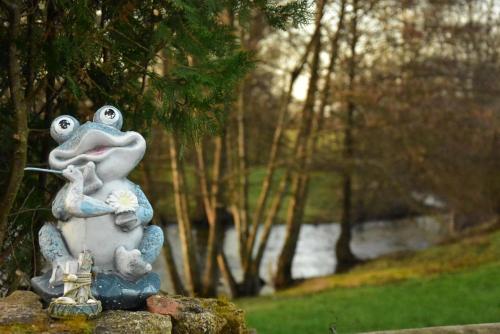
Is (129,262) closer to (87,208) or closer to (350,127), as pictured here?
(87,208)

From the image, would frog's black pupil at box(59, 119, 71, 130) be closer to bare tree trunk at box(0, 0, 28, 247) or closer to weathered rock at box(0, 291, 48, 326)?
bare tree trunk at box(0, 0, 28, 247)

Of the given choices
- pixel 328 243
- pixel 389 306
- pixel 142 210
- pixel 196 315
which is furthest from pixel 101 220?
pixel 328 243

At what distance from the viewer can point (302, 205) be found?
15562mm

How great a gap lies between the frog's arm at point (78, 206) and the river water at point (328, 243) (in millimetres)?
11405

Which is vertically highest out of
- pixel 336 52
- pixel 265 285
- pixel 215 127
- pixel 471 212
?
pixel 336 52

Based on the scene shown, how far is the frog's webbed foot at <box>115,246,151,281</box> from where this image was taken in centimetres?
379

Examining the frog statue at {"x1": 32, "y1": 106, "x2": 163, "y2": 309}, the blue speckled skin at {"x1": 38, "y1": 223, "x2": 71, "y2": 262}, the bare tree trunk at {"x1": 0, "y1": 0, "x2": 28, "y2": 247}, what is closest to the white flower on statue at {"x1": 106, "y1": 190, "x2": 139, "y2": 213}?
the frog statue at {"x1": 32, "y1": 106, "x2": 163, "y2": 309}

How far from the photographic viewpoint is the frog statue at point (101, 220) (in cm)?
377

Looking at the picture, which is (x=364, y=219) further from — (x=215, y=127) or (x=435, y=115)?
(x=215, y=127)

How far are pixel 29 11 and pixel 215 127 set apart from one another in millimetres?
1501

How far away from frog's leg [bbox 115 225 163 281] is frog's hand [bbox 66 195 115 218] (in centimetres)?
24

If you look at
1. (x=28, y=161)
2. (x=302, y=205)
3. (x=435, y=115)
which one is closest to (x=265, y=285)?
(x=302, y=205)

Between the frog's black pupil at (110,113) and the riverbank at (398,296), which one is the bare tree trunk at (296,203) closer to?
the riverbank at (398,296)

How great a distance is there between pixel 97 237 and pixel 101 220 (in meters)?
0.10
